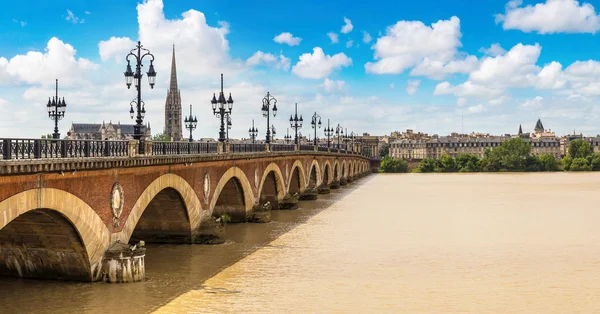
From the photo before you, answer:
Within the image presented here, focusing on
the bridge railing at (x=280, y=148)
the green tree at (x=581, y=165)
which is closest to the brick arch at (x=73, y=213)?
the bridge railing at (x=280, y=148)

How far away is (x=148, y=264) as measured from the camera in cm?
2444

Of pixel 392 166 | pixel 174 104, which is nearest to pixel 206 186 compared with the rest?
pixel 174 104

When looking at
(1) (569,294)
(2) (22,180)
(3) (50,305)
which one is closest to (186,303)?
(3) (50,305)

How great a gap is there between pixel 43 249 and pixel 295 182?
3883cm

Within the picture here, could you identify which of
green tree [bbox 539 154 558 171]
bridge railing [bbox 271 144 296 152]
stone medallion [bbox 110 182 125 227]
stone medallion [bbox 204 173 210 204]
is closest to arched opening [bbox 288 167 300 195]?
bridge railing [bbox 271 144 296 152]

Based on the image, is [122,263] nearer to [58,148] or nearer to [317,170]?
[58,148]

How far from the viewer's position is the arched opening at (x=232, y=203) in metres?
37.7

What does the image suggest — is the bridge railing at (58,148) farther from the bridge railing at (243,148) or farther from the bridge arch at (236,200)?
the bridge arch at (236,200)

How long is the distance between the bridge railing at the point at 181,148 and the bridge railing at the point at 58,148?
2.91m

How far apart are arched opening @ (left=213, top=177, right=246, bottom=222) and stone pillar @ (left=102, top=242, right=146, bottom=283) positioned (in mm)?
16573

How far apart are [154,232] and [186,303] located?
35.5 ft

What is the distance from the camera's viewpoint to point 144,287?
20.6 m

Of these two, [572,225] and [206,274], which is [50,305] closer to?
[206,274]

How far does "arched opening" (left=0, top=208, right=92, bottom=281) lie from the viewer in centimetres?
1873
